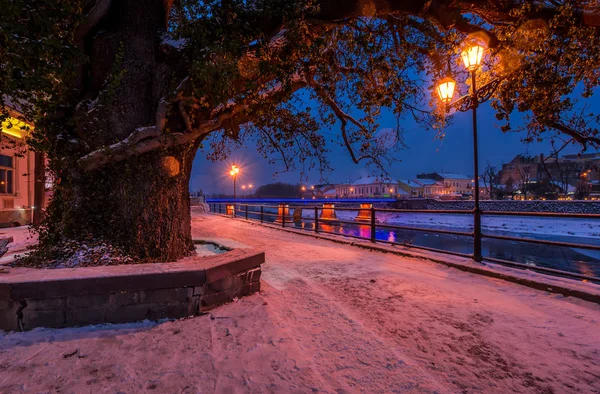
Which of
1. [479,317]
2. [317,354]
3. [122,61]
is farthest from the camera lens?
[122,61]

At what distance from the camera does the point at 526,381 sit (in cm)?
209

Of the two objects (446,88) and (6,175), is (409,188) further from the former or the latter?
(6,175)

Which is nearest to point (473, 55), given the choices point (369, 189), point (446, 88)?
point (446, 88)

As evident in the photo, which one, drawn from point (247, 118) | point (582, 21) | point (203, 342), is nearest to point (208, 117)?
point (247, 118)

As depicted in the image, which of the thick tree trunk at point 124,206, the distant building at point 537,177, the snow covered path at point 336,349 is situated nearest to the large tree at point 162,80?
the thick tree trunk at point 124,206

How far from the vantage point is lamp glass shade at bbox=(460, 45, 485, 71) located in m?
5.29

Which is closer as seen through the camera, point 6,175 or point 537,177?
point 6,175

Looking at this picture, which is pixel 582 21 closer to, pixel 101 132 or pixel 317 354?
pixel 317 354

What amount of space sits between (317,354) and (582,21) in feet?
21.5

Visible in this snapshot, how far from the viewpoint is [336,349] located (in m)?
2.52

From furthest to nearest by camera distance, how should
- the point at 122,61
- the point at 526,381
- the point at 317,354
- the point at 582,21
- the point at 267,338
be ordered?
the point at 582,21 < the point at 122,61 < the point at 267,338 < the point at 317,354 < the point at 526,381

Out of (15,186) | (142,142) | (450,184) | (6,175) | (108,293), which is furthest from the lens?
(450,184)

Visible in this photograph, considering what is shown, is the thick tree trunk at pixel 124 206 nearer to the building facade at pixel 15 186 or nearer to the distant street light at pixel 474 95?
the distant street light at pixel 474 95

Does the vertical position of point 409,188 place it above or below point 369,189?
above
